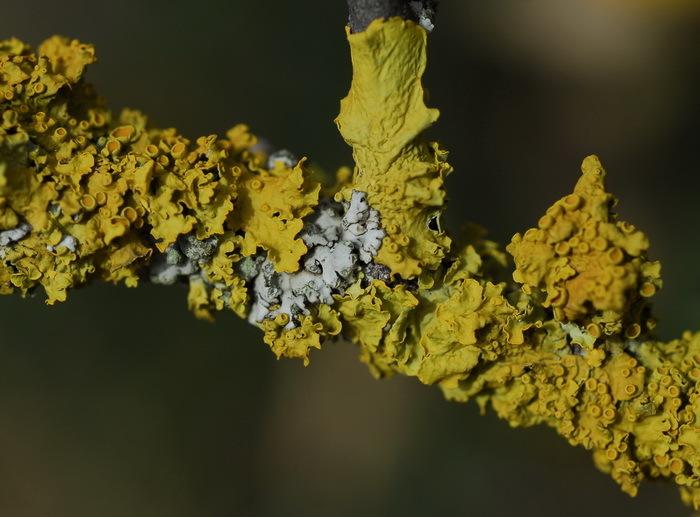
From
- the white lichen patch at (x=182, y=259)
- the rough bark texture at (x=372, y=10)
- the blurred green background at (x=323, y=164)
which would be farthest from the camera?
the blurred green background at (x=323, y=164)

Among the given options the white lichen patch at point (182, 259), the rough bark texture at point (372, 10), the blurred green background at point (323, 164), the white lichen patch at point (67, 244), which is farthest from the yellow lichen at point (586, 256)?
the blurred green background at point (323, 164)

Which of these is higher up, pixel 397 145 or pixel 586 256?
pixel 397 145

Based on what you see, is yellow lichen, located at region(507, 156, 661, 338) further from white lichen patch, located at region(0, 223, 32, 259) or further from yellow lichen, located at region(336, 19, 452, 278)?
white lichen patch, located at region(0, 223, 32, 259)

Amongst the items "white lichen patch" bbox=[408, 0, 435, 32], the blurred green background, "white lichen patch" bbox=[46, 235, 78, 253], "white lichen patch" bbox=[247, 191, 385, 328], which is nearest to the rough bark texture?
"white lichen patch" bbox=[408, 0, 435, 32]

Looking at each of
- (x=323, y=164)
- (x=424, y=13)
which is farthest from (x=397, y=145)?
(x=323, y=164)

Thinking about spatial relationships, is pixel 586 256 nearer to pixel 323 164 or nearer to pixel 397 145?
pixel 397 145

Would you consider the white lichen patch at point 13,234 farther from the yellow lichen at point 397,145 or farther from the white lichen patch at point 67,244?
the yellow lichen at point 397,145

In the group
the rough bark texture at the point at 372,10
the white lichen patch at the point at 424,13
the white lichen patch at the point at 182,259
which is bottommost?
the white lichen patch at the point at 182,259
